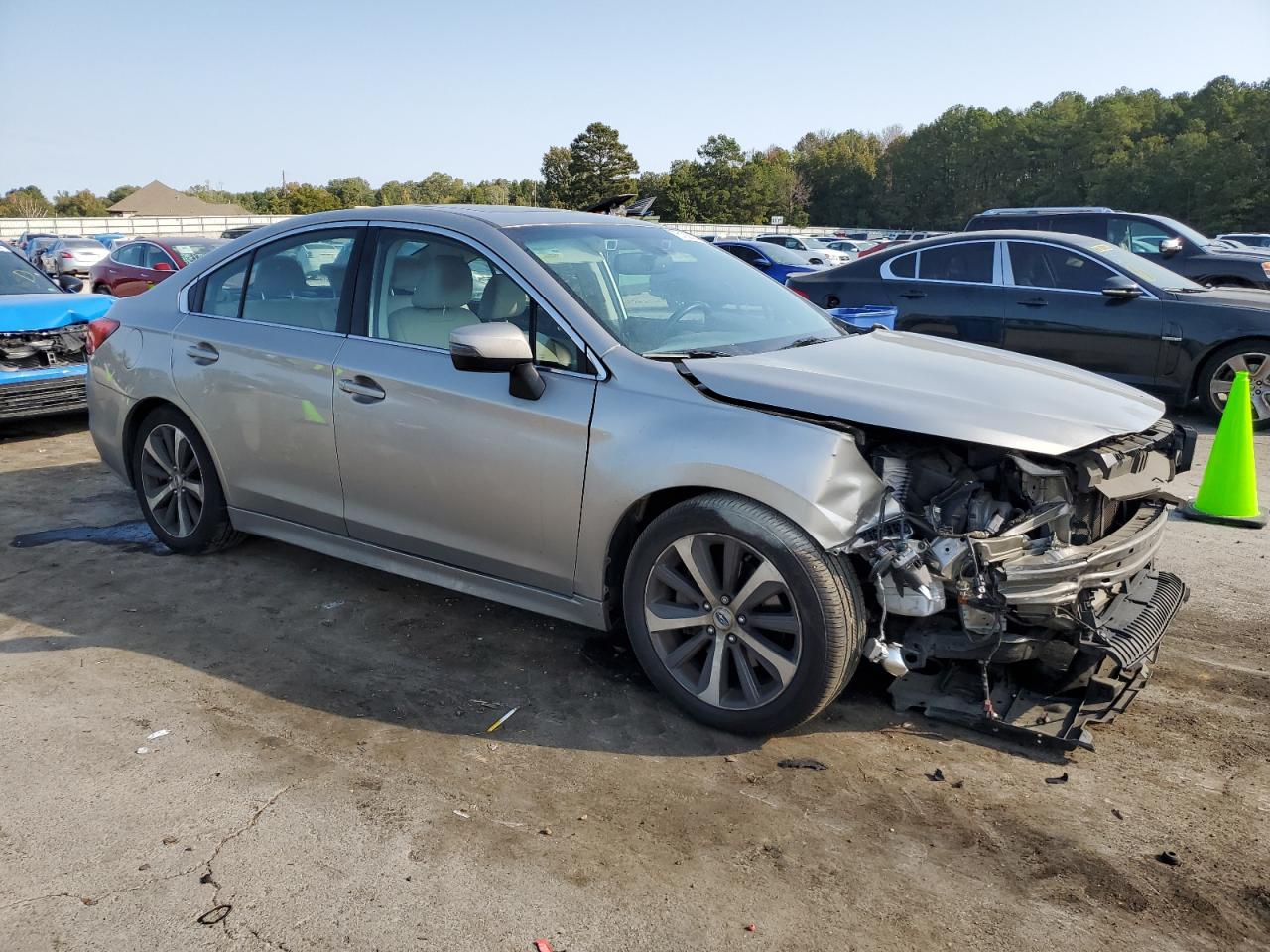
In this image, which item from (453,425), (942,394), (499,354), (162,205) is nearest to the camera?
(942,394)

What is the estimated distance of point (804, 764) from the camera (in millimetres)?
3311

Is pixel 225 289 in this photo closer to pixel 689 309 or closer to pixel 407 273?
pixel 407 273

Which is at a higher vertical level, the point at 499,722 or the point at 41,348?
the point at 41,348

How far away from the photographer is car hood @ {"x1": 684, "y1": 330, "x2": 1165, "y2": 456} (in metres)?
3.22

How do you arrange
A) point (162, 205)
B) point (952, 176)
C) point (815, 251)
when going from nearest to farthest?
1. point (815, 251)
2. point (162, 205)
3. point (952, 176)

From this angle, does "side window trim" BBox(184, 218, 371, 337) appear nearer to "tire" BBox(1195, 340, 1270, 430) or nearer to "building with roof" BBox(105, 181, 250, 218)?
"tire" BBox(1195, 340, 1270, 430)

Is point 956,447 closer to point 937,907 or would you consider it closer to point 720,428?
point 720,428

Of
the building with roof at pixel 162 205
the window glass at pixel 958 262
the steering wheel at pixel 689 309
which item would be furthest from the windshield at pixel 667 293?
the building with roof at pixel 162 205

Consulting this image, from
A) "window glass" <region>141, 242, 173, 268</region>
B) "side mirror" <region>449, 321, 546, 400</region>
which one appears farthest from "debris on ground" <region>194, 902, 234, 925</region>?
"window glass" <region>141, 242, 173, 268</region>

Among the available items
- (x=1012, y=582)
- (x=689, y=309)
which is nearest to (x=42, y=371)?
(x=689, y=309)

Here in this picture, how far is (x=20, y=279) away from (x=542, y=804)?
8.04 m

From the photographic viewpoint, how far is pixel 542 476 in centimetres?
369

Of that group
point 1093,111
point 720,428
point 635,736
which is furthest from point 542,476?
point 1093,111

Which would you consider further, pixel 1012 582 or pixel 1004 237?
pixel 1004 237
